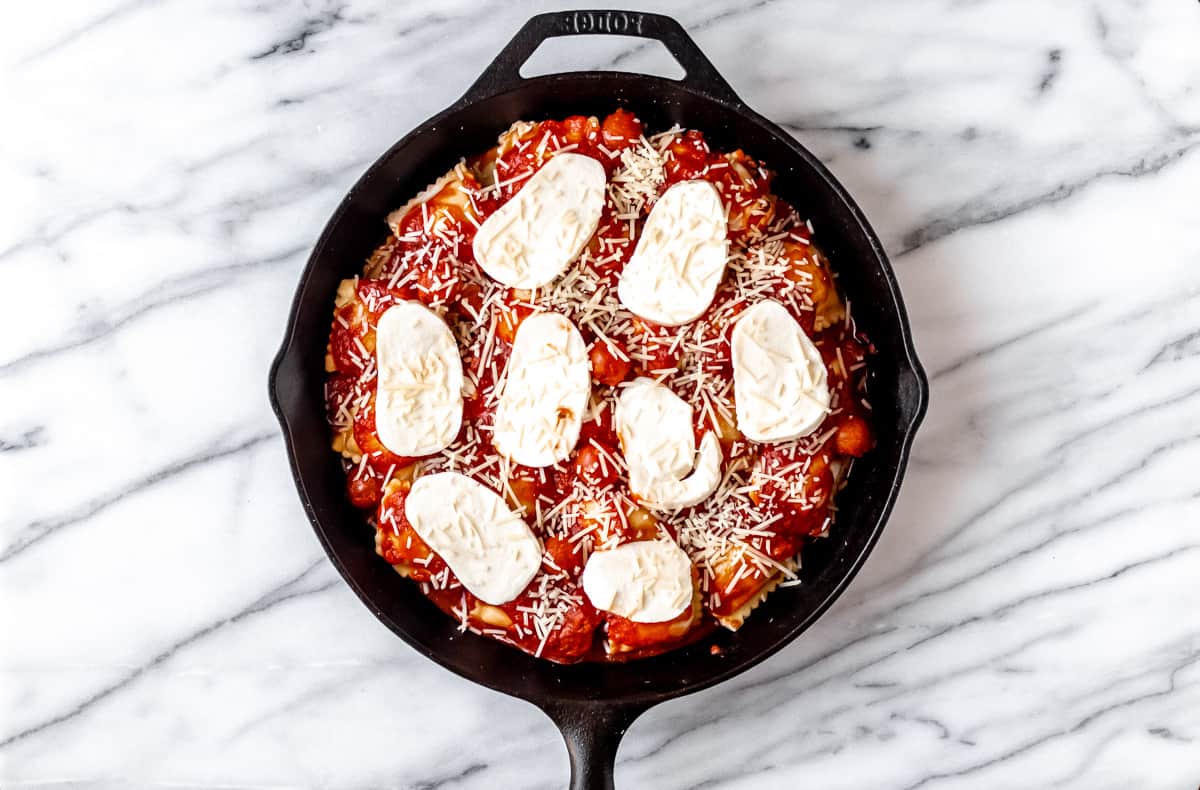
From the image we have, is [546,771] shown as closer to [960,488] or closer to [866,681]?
[866,681]

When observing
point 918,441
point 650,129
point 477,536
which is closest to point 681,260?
point 650,129

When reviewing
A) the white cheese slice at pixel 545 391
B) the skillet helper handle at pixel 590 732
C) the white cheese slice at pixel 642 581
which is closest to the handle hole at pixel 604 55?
the white cheese slice at pixel 545 391

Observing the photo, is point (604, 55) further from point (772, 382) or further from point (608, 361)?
point (772, 382)

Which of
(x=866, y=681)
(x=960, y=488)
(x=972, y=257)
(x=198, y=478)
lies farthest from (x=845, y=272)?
(x=198, y=478)

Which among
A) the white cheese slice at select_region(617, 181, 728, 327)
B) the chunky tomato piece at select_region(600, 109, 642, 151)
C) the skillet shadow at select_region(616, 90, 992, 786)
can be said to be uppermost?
the chunky tomato piece at select_region(600, 109, 642, 151)

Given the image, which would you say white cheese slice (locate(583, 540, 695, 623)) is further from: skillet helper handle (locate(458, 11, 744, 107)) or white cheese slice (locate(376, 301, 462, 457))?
skillet helper handle (locate(458, 11, 744, 107))

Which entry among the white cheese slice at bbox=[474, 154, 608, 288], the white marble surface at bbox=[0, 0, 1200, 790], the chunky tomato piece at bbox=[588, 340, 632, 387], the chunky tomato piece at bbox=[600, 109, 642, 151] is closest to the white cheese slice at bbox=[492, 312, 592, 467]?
the chunky tomato piece at bbox=[588, 340, 632, 387]
